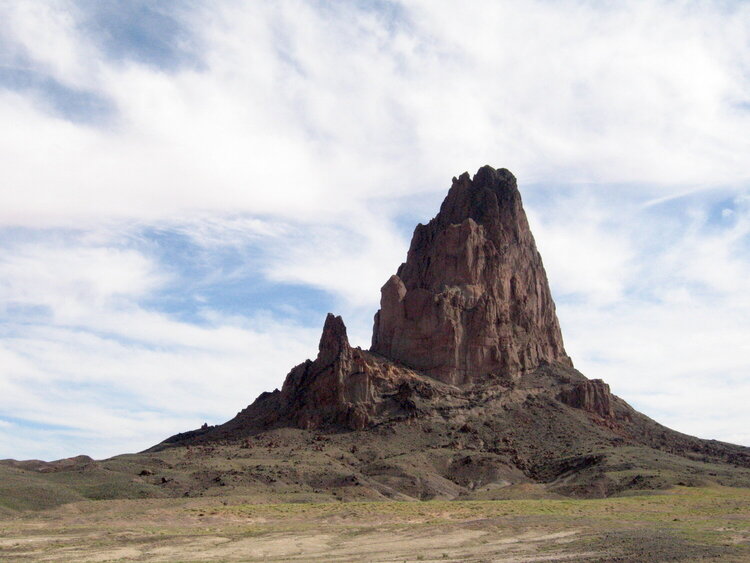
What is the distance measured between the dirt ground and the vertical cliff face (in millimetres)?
60707

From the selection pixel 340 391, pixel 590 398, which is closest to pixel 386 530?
pixel 340 391

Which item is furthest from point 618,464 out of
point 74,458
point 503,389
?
point 74,458

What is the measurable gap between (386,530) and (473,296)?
329ft

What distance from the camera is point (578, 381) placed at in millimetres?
164000

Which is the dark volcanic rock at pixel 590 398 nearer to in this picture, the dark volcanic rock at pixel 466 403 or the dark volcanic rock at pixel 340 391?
the dark volcanic rock at pixel 466 403

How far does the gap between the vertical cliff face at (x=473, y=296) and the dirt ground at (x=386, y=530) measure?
60.7 metres

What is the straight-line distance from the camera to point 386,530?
231ft

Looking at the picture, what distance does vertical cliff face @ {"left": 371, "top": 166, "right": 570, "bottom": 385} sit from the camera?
6309 inches

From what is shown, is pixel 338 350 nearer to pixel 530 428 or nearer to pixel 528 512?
pixel 530 428

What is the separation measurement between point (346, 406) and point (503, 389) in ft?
101

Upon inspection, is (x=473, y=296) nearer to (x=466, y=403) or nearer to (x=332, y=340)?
(x=466, y=403)

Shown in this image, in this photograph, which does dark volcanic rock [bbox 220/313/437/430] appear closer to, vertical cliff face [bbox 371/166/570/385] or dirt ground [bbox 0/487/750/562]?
vertical cliff face [bbox 371/166/570/385]

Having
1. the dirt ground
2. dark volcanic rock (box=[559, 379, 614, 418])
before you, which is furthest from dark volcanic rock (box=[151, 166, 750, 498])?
the dirt ground

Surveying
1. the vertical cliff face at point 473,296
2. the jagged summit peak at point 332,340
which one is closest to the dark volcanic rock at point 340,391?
the jagged summit peak at point 332,340
